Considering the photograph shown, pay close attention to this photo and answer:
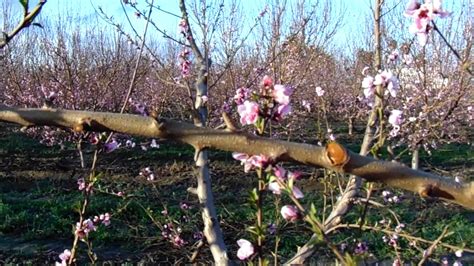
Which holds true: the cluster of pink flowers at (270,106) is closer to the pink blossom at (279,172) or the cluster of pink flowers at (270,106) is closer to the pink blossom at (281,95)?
the pink blossom at (281,95)

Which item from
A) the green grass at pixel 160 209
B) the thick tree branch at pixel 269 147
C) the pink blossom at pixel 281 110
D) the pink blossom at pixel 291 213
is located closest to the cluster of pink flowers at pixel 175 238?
the green grass at pixel 160 209

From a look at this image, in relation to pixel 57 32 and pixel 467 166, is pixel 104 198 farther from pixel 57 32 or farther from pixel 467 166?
pixel 57 32

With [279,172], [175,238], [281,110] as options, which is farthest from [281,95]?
[175,238]

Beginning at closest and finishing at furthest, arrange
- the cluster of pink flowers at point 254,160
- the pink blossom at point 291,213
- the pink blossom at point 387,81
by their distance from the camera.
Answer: the cluster of pink flowers at point 254,160
the pink blossom at point 291,213
the pink blossom at point 387,81

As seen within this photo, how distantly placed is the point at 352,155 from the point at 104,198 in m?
7.38

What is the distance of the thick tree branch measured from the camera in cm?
84

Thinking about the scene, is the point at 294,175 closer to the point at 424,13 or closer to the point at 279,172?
the point at 279,172

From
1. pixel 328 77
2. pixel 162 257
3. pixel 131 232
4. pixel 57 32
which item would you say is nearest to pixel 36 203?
pixel 131 232

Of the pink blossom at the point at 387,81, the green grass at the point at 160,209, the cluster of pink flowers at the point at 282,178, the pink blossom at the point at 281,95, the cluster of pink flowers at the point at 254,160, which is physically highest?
the pink blossom at the point at 387,81

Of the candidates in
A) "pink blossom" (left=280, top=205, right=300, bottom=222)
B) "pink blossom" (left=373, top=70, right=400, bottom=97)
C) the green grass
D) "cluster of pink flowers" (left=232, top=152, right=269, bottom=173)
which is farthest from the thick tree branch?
the green grass

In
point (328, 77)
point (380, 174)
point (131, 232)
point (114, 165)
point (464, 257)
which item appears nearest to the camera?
point (380, 174)

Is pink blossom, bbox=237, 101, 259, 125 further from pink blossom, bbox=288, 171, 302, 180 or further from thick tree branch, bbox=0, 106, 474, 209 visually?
thick tree branch, bbox=0, 106, 474, 209

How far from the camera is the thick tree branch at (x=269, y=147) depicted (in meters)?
0.84

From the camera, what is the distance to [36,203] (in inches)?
305
